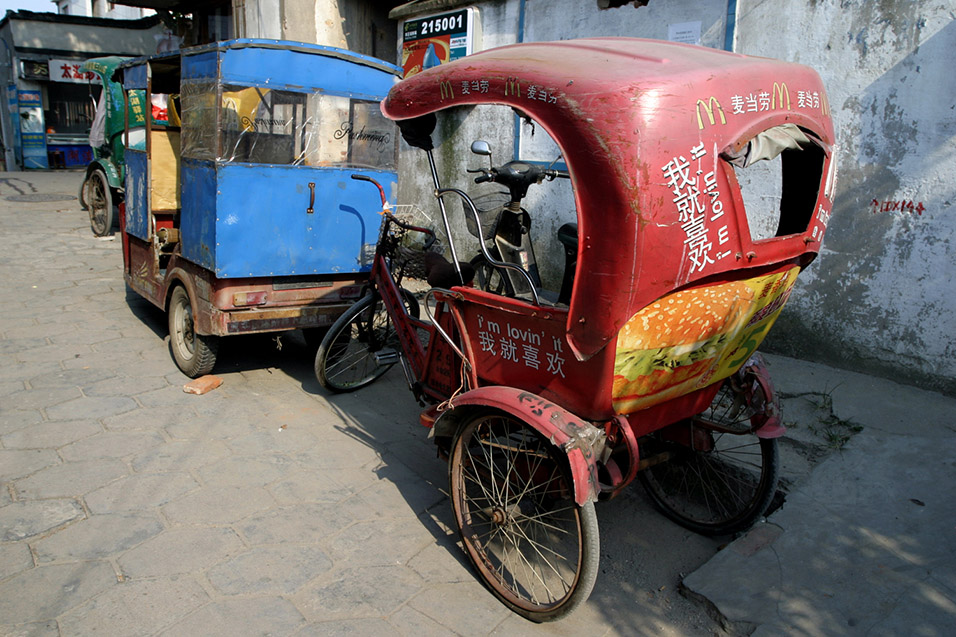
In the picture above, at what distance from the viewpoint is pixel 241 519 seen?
10.9 ft

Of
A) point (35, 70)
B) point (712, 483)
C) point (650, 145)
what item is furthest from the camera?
point (35, 70)

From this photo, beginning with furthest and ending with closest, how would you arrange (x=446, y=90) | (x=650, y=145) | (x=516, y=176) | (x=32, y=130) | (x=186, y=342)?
(x=32, y=130) < (x=186, y=342) < (x=516, y=176) < (x=446, y=90) < (x=650, y=145)

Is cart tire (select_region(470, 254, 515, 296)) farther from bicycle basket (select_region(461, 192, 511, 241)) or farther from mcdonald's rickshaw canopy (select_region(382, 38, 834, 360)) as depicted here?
mcdonald's rickshaw canopy (select_region(382, 38, 834, 360))

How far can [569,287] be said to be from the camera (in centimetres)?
344

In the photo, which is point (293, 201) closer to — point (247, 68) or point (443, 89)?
point (247, 68)

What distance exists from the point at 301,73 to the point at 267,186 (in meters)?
0.80

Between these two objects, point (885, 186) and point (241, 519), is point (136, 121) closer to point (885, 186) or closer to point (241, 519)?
point (241, 519)

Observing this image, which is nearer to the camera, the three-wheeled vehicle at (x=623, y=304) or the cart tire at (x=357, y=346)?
the three-wheeled vehicle at (x=623, y=304)

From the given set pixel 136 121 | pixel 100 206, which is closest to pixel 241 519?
pixel 136 121

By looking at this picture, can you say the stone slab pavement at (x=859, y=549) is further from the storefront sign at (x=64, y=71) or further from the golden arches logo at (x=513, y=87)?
the storefront sign at (x=64, y=71)

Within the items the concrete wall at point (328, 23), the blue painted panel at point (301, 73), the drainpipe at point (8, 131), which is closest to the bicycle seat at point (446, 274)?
the blue painted panel at point (301, 73)

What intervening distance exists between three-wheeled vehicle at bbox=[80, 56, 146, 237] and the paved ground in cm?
509

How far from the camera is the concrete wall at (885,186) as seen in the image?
4.40 m

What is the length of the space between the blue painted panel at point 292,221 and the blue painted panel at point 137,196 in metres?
1.44
